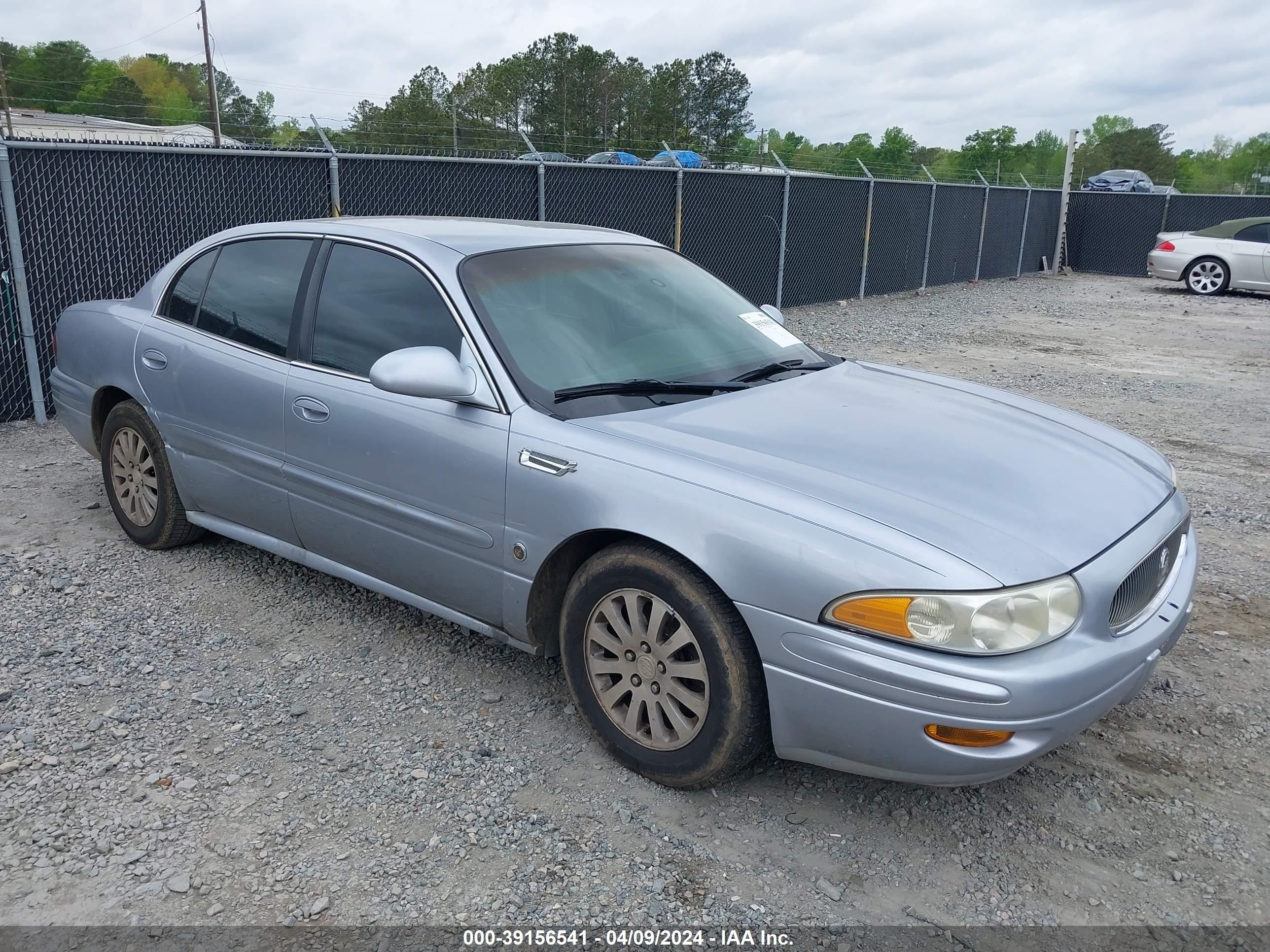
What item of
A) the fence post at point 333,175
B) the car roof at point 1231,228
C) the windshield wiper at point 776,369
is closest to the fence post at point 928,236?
the car roof at point 1231,228

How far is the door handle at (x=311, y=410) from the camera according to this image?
12.0 feet

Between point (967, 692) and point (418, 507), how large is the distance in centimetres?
188

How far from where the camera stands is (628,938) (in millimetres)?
2426

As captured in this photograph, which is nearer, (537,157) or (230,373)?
(230,373)

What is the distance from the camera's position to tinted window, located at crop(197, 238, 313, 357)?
397 cm

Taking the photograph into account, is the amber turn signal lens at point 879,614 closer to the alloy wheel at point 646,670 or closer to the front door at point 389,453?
the alloy wheel at point 646,670

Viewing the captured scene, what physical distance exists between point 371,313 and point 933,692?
2.40 meters

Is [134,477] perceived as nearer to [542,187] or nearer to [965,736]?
[965,736]

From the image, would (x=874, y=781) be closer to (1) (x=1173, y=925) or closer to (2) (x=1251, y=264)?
(1) (x=1173, y=925)

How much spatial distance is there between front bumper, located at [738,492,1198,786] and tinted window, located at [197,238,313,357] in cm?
236

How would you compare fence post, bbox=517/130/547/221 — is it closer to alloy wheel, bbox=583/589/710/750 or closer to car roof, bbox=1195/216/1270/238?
alloy wheel, bbox=583/589/710/750

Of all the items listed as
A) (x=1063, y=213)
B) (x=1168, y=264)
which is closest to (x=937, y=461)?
(x=1168, y=264)

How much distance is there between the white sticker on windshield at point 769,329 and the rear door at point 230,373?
70.1 inches

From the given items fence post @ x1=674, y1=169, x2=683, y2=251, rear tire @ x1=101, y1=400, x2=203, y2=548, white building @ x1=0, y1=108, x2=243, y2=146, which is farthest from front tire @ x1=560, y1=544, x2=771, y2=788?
white building @ x1=0, y1=108, x2=243, y2=146
